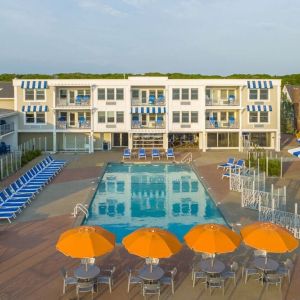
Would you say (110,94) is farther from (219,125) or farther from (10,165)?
(10,165)

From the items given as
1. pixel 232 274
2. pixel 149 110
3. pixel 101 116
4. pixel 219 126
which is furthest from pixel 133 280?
pixel 219 126

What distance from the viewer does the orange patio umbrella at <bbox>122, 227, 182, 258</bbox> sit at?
35.6ft

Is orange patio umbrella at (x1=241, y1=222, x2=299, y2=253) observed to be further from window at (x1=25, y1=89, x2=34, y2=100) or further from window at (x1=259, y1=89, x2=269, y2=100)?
window at (x1=25, y1=89, x2=34, y2=100)

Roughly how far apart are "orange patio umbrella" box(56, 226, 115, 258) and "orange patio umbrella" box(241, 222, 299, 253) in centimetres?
373

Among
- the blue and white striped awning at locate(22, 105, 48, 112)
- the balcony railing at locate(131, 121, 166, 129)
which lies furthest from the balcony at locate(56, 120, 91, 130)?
the balcony railing at locate(131, 121, 166, 129)

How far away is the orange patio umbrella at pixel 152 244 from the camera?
427 inches

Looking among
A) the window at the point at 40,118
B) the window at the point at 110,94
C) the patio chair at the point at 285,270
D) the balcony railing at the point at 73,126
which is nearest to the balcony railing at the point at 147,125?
the window at the point at 110,94

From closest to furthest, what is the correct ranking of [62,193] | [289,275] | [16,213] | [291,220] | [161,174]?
[289,275], [291,220], [16,213], [62,193], [161,174]

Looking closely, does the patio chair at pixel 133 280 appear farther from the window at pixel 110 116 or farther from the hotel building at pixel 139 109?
the window at pixel 110 116

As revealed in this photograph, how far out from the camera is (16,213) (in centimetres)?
1883

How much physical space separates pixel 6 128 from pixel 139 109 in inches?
470

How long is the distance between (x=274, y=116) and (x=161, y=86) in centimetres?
1118

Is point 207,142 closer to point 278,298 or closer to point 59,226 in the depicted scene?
point 59,226

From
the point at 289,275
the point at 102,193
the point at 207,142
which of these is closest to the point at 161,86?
the point at 207,142
